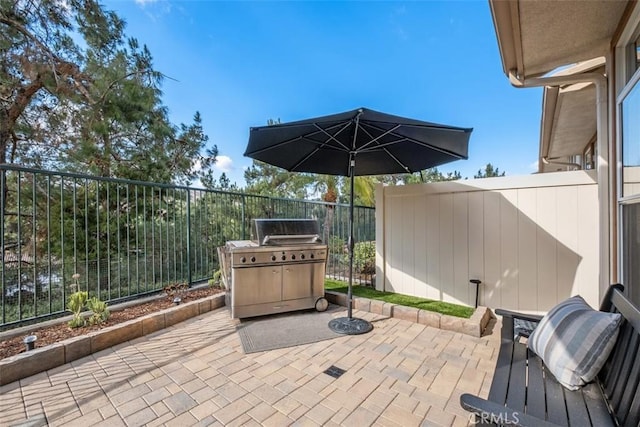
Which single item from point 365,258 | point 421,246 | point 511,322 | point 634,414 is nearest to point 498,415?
point 634,414

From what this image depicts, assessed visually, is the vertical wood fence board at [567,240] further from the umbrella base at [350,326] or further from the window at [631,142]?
the umbrella base at [350,326]

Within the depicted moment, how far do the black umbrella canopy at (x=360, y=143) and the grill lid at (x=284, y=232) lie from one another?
828mm

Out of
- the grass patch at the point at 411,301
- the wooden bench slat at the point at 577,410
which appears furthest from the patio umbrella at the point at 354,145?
the wooden bench slat at the point at 577,410

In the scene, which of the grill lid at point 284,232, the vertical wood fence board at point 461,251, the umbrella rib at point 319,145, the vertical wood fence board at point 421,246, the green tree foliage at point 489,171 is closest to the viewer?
the umbrella rib at point 319,145

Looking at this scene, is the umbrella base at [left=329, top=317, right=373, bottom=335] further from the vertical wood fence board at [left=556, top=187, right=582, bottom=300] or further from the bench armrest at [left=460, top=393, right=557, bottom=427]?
the vertical wood fence board at [left=556, top=187, right=582, bottom=300]

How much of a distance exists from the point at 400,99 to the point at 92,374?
11.9 m

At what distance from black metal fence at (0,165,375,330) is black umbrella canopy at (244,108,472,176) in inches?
59.9

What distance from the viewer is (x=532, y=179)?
3279 millimetres

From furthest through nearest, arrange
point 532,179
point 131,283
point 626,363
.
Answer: point 131,283 → point 532,179 → point 626,363

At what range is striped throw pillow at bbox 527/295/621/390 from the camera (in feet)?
4.73

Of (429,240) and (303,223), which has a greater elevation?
(303,223)

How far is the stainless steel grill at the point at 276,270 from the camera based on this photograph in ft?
11.0

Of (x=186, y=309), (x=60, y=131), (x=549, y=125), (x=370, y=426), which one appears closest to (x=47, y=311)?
(x=186, y=309)

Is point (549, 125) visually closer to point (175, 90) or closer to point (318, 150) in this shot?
point (318, 150)
